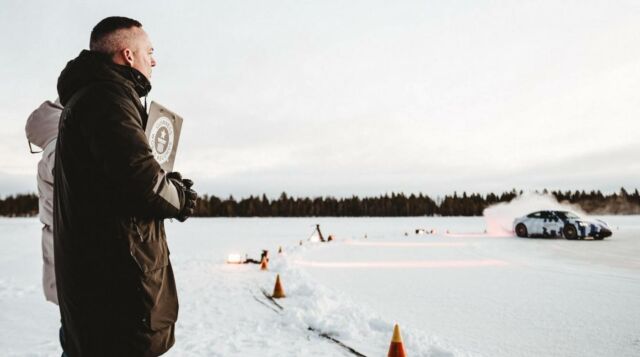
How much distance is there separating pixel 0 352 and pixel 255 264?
29.1 feet

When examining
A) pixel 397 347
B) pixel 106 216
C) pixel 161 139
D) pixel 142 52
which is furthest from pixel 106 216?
pixel 397 347

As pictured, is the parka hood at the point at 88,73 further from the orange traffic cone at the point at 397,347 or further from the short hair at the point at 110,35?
the orange traffic cone at the point at 397,347

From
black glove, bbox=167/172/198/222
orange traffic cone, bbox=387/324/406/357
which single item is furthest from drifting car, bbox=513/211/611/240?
black glove, bbox=167/172/198/222

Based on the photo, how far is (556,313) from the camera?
6.59m

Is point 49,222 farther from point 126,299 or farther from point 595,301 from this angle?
point 595,301

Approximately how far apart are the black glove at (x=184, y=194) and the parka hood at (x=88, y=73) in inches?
18.5

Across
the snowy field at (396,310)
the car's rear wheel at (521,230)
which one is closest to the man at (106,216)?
the snowy field at (396,310)

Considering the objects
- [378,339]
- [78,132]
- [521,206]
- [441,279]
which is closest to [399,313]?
[378,339]

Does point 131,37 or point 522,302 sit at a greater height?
point 131,37

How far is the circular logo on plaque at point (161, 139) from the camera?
7.07 ft

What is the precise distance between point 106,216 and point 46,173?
1006 mm

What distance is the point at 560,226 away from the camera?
21.8 meters

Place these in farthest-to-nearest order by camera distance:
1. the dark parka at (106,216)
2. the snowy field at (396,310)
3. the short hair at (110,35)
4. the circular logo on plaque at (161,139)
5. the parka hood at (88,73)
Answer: the snowy field at (396,310) → the circular logo on plaque at (161,139) → the short hair at (110,35) → the parka hood at (88,73) → the dark parka at (106,216)

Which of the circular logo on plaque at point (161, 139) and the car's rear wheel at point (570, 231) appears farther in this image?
the car's rear wheel at point (570, 231)
